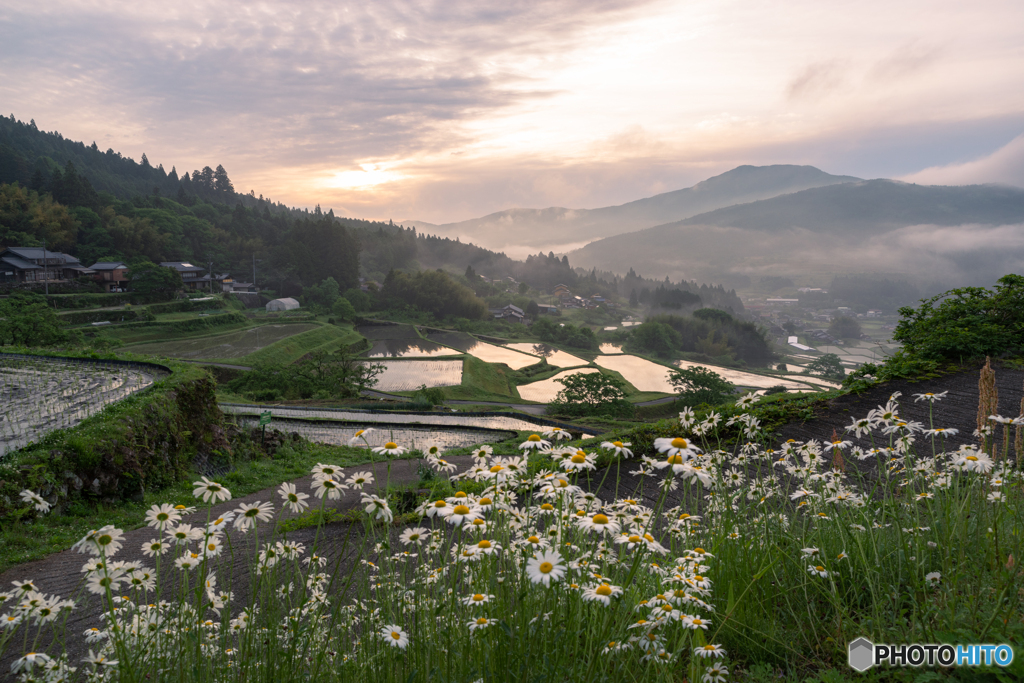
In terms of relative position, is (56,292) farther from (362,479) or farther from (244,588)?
(362,479)

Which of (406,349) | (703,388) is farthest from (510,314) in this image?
(703,388)

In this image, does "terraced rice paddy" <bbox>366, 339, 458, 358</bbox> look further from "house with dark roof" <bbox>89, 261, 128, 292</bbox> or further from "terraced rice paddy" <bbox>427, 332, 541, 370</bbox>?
"house with dark roof" <bbox>89, 261, 128, 292</bbox>

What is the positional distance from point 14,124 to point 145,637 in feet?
522

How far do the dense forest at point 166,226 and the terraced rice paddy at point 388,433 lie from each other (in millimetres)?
54545

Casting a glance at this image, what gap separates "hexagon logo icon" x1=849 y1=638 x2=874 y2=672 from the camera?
215cm

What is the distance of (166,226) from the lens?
75625 millimetres

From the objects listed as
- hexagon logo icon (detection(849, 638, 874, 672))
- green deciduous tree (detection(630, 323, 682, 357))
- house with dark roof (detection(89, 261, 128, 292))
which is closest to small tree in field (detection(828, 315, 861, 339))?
green deciduous tree (detection(630, 323, 682, 357))

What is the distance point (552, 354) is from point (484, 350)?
931cm

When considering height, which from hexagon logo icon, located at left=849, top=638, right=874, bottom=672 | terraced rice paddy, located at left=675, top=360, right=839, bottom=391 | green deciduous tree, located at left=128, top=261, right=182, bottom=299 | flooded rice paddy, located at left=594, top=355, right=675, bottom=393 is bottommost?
terraced rice paddy, located at left=675, top=360, right=839, bottom=391

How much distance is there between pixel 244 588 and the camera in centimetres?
506

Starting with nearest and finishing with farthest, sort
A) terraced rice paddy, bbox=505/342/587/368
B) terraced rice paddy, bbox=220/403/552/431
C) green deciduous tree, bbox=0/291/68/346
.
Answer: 1. terraced rice paddy, bbox=220/403/552/431
2. green deciduous tree, bbox=0/291/68/346
3. terraced rice paddy, bbox=505/342/587/368

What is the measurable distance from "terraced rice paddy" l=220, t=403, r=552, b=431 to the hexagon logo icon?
17.9 meters

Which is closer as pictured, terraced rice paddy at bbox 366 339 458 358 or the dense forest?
terraced rice paddy at bbox 366 339 458 358

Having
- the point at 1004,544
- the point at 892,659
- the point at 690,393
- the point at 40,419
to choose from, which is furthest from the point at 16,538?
the point at 690,393
